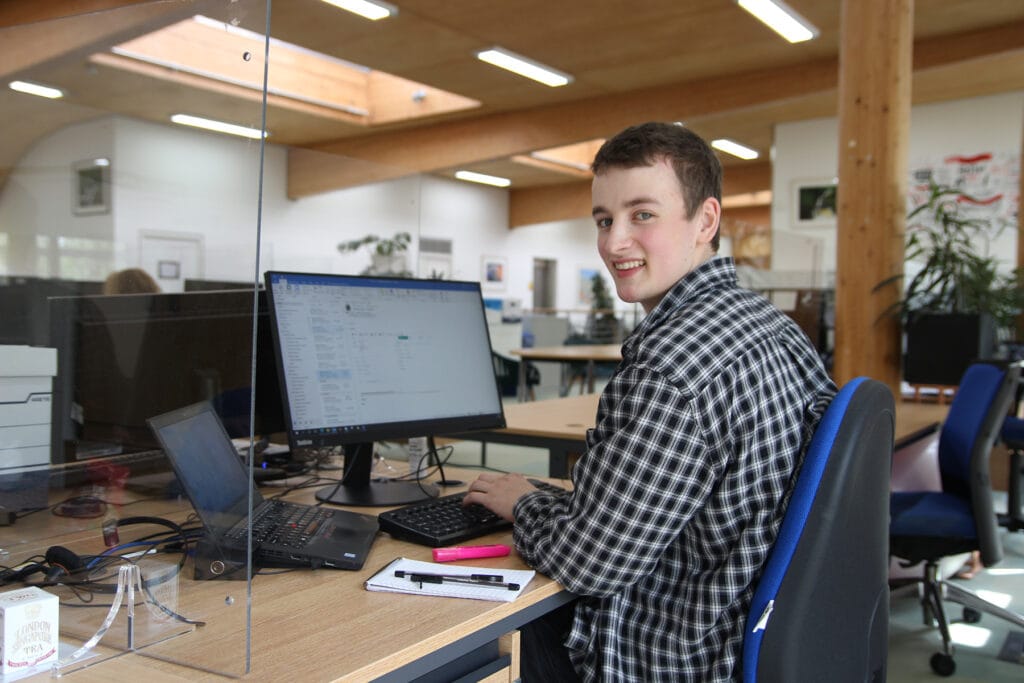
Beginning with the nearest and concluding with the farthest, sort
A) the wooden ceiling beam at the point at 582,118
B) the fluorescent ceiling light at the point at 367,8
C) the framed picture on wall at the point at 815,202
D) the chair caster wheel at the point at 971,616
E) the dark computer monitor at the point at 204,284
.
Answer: the dark computer monitor at the point at 204,284 < the chair caster wheel at the point at 971,616 < the fluorescent ceiling light at the point at 367,8 < the wooden ceiling beam at the point at 582,118 < the framed picture on wall at the point at 815,202

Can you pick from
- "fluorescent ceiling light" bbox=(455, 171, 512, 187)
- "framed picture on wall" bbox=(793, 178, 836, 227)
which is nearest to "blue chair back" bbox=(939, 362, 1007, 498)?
"framed picture on wall" bbox=(793, 178, 836, 227)

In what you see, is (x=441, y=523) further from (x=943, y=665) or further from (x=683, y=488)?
(x=943, y=665)

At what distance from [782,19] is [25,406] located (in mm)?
5890

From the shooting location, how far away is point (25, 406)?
1.21 m

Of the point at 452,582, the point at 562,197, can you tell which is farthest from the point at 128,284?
the point at 562,197

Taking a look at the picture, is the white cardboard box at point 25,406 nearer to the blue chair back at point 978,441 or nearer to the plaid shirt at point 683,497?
the plaid shirt at point 683,497

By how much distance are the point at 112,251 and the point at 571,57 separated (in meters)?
5.01

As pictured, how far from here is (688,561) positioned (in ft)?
3.87

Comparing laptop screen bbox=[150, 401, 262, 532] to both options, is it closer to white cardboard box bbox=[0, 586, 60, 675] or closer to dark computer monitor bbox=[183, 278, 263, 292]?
white cardboard box bbox=[0, 586, 60, 675]

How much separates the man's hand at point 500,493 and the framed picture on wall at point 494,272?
1329 cm

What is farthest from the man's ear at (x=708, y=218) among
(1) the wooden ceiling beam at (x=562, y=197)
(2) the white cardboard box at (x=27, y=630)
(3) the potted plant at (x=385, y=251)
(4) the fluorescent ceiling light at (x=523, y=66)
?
(1) the wooden ceiling beam at (x=562, y=197)

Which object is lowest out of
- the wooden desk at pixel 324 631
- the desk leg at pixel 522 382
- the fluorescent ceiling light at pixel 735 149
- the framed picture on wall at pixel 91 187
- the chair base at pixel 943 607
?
the chair base at pixel 943 607

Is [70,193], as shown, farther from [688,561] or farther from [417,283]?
[688,561]

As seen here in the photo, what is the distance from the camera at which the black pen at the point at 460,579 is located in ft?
3.68
